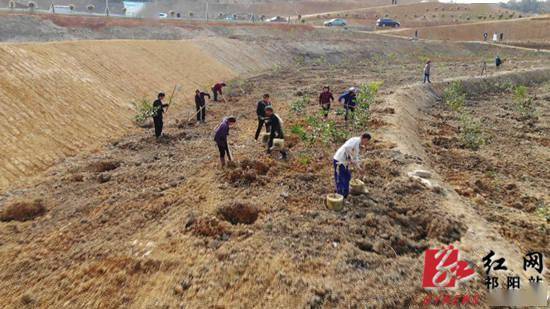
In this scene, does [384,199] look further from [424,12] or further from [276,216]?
[424,12]

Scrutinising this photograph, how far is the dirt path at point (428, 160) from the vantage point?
6363 mm

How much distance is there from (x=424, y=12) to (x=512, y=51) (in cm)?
3379

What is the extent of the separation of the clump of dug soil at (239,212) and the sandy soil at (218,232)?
23mm

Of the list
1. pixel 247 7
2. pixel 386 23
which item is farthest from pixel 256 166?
pixel 247 7

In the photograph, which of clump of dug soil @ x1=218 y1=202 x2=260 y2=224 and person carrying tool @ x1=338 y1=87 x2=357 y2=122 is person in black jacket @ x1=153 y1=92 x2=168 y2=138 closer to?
clump of dug soil @ x1=218 y1=202 x2=260 y2=224

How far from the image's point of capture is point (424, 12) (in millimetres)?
69562

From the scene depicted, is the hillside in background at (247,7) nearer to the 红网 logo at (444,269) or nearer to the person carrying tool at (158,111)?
the person carrying tool at (158,111)

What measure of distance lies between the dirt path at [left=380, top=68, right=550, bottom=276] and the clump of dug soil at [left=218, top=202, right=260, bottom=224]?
3643mm

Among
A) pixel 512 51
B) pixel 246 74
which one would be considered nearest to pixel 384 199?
pixel 246 74

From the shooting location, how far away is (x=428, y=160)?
1106 cm

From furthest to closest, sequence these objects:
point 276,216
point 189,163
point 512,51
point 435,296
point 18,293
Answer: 1. point 512,51
2. point 189,163
3. point 276,216
4. point 18,293
5. point 435,296

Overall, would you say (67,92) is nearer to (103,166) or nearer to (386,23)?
(103,166)

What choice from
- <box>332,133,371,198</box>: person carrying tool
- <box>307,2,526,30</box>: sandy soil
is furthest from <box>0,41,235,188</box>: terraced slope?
<box>307,2,526,30</box>: sandy soil

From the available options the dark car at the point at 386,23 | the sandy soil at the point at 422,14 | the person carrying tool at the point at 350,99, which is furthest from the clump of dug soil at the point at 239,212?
the sandy soil at the point at 422,14
